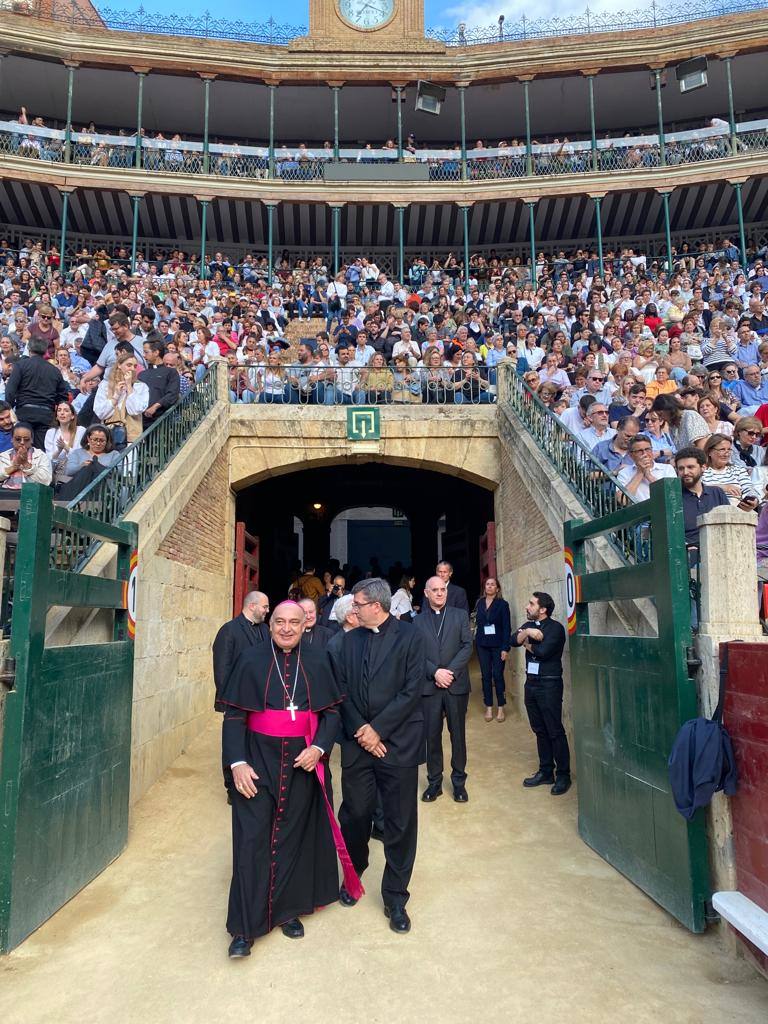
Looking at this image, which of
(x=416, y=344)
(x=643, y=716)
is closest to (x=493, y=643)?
(x=643, y=716)

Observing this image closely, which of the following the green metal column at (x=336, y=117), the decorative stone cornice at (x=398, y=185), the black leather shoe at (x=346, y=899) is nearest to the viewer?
the black leather shoe at (x=346, y=899)

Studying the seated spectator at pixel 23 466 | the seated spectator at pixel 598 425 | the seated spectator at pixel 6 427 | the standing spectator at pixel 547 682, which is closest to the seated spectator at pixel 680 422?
the seated spectator at pixel 598 425

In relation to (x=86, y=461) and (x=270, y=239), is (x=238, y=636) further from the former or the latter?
(x=270, y=239)

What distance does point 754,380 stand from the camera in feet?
35.0

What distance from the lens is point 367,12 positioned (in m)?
24.3

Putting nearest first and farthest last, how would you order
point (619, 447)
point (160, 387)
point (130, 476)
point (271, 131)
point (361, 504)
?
point (130, 476) → point (619, 447) → point (160, 387) → point (361, 504) → point (271, 131)

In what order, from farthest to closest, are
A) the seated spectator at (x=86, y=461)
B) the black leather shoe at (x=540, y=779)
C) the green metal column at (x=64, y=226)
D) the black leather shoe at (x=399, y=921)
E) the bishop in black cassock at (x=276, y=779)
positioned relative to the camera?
the green metal column at (x=64, y=226) → the black leather shoe at (x=540, y=779) → the seated spectator at (x=86, y=461) → the black leather shoe at (x=399, y=921) → the bishop in black cassock at (x=276, y=779)

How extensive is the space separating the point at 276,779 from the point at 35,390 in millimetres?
5820

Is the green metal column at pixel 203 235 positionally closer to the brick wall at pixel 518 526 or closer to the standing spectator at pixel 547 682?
the brick wall at pixel 518 526

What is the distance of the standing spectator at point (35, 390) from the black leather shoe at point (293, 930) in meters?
5.73

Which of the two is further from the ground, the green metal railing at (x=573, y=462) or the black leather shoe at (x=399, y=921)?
the green metal railing at (x=573, y=462)

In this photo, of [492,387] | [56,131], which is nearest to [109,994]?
[492,387]

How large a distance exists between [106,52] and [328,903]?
24.7 meters

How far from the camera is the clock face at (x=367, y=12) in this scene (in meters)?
24.2
